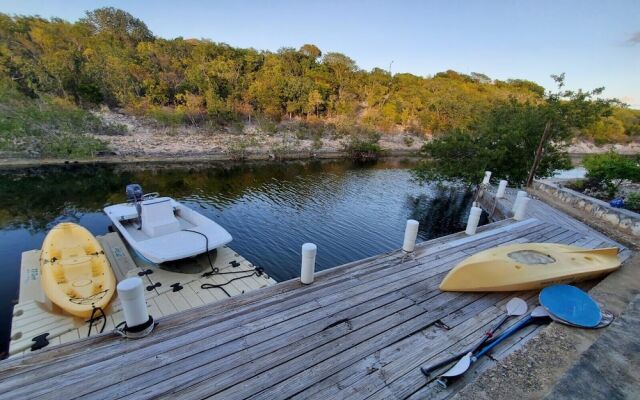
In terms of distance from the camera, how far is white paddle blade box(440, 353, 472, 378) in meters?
2.47

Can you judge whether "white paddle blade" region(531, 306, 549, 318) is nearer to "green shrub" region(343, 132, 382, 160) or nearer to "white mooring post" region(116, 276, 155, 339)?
"white mooring post" region(116, 276, 155, 339)

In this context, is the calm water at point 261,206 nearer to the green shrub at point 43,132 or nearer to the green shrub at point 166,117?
the green shrub at point 43,132


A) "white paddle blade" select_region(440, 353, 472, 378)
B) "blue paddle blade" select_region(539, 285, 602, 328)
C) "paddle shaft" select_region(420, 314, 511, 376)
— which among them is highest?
"blue paddle blade" select_region(539, 285, 602, 328)

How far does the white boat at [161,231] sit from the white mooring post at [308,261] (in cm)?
380

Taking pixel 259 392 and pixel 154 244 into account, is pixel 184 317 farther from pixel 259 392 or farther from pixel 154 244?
pixel 154 244

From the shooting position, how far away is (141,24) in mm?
42531

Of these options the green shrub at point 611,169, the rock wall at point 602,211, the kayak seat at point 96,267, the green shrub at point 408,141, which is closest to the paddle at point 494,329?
the rock wall at point 602,211

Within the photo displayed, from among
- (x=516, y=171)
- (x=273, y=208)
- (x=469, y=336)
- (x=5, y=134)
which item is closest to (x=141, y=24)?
(x=5, y=134)

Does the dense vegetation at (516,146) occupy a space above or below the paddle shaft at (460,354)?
above

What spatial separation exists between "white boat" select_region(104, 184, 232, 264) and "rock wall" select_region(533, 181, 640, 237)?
9.79 metres

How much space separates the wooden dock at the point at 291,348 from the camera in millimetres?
2326

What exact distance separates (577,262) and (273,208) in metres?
10.6

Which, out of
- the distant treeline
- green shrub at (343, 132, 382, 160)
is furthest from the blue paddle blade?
green shrub at (343, 132, 382, 160)

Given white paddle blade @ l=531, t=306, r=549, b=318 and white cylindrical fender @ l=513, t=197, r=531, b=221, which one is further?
white cylindrical fender @ l=513, t=197, r=531, b=221
